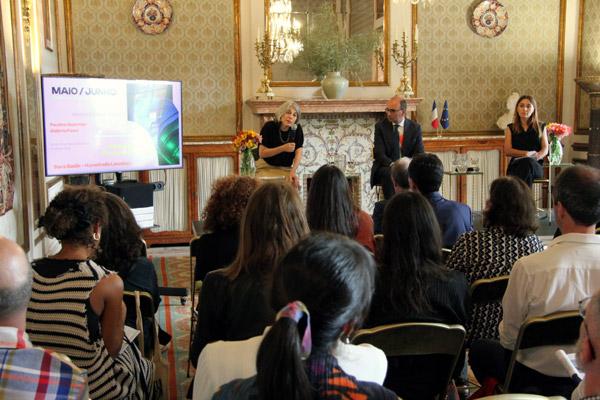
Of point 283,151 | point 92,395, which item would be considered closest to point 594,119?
point 283,151

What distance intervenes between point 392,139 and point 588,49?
3599 mm

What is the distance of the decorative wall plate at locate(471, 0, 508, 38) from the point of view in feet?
27.2

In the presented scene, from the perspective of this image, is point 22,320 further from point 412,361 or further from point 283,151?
point 283,151

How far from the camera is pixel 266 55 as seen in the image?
751cm

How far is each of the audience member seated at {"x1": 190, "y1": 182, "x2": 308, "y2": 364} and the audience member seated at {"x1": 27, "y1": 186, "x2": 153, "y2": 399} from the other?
0.30 metres

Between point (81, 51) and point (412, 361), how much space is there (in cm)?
614

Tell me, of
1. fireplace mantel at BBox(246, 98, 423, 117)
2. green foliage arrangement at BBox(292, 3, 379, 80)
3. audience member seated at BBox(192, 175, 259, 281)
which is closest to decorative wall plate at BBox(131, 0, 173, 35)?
fireplace mantel at BBox(246, 98, 423, 117)

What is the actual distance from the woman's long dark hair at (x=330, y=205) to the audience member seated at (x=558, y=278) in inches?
40.0

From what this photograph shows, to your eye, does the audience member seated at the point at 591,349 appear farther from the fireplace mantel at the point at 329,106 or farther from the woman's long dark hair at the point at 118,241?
the fireplace mantel at the point at 329,106

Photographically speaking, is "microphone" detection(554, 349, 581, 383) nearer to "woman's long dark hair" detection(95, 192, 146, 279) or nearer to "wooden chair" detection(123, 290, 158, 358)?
"wooden chair" detection(123, 290, 158, 358)

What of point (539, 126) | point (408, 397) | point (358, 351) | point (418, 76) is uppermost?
point (418, 76)

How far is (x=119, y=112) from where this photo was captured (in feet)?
18.5

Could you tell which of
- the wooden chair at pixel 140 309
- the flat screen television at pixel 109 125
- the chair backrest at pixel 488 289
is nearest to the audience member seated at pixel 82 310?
the wooden chair at pixel 140 309

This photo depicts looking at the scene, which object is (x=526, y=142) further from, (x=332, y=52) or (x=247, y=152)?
(x=247, y=152)
